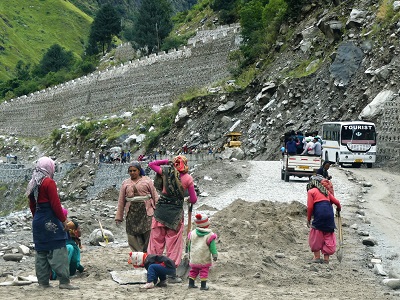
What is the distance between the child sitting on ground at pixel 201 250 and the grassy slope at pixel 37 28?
470ft

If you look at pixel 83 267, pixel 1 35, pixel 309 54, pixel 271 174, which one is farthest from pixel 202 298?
pixel 1 35

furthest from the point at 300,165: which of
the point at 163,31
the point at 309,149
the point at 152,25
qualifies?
the point at 163,31

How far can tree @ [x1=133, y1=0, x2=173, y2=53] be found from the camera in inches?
3258

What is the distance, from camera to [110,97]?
2709 inches

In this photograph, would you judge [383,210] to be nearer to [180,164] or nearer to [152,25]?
[180,164]

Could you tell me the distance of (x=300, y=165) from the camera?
90.2 ft

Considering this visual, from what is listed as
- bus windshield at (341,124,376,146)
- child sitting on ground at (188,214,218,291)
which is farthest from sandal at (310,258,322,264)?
bus windshield at (341,124,376,146)

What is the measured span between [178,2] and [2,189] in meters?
147

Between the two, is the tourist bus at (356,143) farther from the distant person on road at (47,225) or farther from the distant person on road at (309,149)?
the distant person on road at (47,225)

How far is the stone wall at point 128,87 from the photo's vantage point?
6338 centimetres

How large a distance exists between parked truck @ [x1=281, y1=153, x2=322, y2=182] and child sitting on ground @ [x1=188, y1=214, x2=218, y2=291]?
659 inches

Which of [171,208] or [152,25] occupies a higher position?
[152,25]

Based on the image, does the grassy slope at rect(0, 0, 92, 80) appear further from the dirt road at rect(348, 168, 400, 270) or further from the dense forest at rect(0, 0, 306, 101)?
the dirt road at rect(348, 168, 400, 270)

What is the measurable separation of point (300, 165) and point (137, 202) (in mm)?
15623
